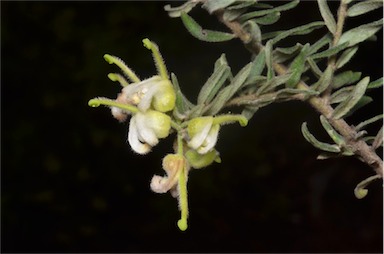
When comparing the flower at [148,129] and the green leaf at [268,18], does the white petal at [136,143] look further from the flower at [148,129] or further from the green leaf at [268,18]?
the green leaf at [268,18]

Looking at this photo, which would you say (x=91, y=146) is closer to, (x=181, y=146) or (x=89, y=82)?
(x=89, y=82)

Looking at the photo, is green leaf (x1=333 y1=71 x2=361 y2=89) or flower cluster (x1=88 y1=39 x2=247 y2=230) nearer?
flower cluster (x1=88 y1=39 x2=247 y2=230)

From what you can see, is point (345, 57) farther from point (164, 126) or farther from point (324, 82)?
point (164, 126)

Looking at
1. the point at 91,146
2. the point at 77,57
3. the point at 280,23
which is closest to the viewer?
the point at 280,23

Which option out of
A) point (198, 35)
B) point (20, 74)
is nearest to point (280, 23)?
point (20, 74)

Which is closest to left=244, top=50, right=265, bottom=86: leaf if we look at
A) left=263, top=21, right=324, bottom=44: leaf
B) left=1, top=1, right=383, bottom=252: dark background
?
left=263, top=21, right=324, bottom=44: leaf

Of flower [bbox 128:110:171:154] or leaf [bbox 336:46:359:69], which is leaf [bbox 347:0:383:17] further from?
flower [bbox 128:110:171:154]

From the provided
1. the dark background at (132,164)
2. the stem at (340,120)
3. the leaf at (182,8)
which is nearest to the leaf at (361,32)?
the stem at (340,120)
